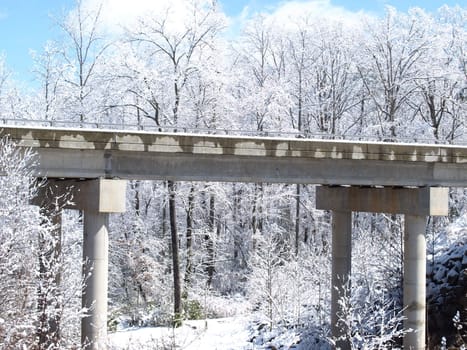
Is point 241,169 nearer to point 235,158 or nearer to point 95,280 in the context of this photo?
point 235,158

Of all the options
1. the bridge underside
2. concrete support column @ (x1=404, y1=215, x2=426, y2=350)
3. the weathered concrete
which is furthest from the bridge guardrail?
concrete support column @ (x1=404, y1=215, x2=426, y2=350)

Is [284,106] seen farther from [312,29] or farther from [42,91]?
[42,91]

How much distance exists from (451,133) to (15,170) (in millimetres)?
26538

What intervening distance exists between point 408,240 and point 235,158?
19.5ft

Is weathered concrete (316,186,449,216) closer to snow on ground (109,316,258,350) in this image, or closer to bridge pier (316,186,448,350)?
bridge pier (316,186,448,350)

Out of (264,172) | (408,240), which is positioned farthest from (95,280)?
(408,240)

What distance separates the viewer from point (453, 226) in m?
24.4

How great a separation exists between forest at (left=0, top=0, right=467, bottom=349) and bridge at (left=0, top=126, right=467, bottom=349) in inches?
55.2

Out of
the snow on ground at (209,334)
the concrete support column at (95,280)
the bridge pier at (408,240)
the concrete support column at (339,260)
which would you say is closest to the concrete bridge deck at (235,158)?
the bridge pier at (408,240)

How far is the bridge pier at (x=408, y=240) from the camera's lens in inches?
693

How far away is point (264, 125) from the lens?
32.8 metres

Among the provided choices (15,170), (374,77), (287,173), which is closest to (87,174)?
(15,170)

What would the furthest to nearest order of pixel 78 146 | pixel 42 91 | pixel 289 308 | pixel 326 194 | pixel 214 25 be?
pixel 42 91
pixel 214 25
pixel 289 308
pixel 326 194
pixel 78 146

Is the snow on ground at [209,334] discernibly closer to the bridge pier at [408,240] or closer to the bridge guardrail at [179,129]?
the bridge pier at [408,240]
